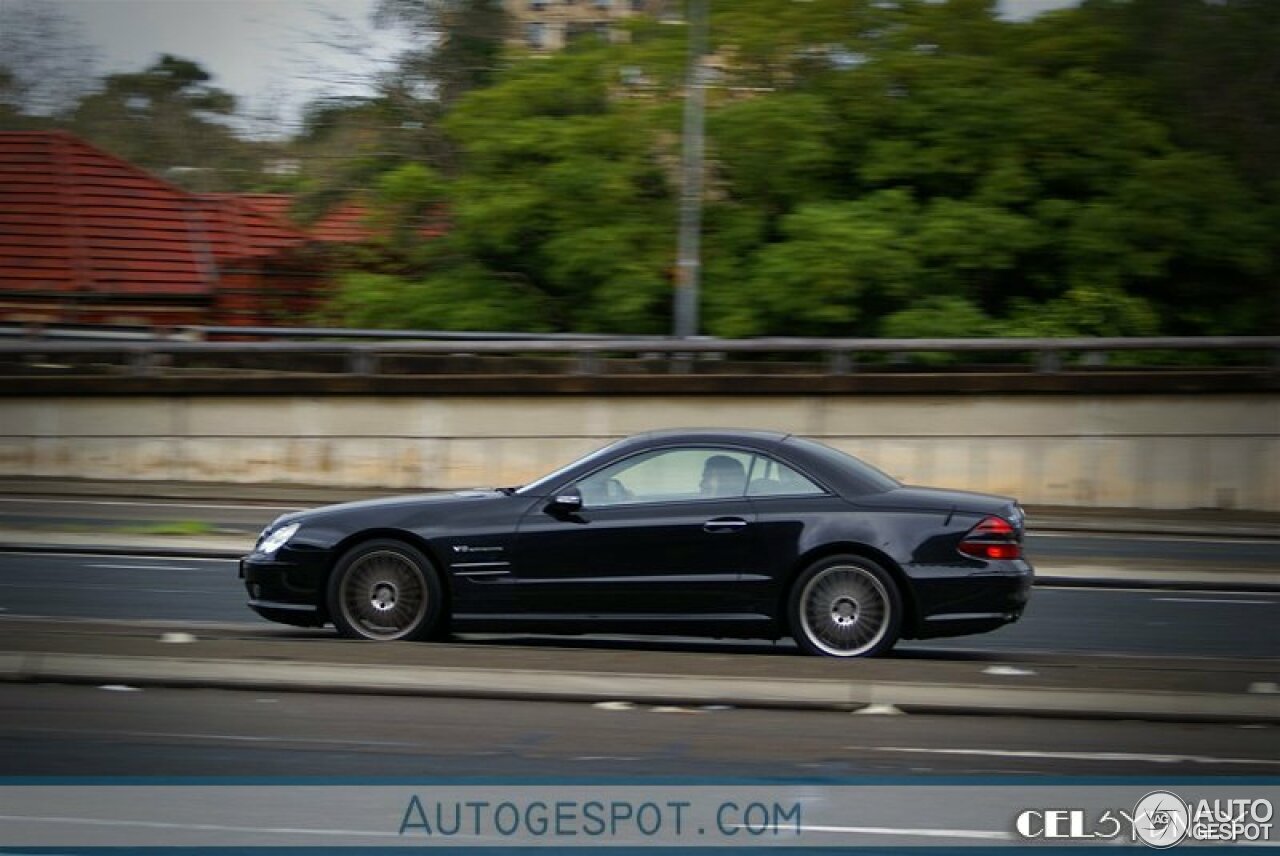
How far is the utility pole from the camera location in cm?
2558

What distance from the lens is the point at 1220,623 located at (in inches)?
480

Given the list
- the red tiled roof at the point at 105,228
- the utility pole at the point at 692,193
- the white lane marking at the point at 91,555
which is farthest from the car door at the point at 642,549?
the red tiled roof at the point at 105,228

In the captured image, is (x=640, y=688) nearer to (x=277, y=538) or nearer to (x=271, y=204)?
(x=277, y=538)

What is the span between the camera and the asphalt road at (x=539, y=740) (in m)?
6.68

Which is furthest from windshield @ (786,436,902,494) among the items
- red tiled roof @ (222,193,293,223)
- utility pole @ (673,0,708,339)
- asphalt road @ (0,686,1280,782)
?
red tiled roof @ (222,193,293,223)

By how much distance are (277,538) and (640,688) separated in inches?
113

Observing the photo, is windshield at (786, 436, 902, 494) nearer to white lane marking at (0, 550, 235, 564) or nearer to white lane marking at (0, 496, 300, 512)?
white lane marking at (0, 550, 235, 564)

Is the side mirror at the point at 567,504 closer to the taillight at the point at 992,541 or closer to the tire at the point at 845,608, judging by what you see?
the tire at the point at 845,608

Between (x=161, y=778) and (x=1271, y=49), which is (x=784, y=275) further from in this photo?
(x=161, y=778)

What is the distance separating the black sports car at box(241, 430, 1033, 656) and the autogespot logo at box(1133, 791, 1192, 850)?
3232 mm

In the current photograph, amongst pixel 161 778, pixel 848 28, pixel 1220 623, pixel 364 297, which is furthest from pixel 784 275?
pixel 161 778

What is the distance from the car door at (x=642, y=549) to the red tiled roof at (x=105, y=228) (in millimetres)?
24944

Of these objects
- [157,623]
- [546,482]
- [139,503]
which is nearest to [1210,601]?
[546,482]

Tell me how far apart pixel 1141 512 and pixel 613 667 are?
16.5 meters
